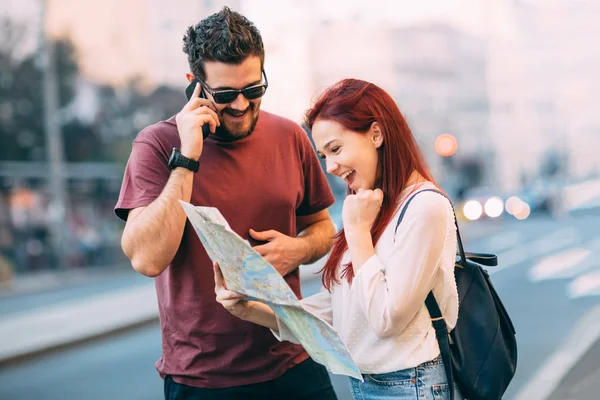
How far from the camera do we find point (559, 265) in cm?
1459

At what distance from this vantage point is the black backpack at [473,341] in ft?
6.55

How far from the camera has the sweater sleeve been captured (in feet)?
6.19

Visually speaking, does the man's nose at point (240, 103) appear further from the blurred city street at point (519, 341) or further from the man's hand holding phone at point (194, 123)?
the blurred city street at point (519, 341)

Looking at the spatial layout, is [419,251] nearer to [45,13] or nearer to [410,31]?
[45,13]

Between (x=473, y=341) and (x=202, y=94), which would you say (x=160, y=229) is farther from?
(x=473, y=341)

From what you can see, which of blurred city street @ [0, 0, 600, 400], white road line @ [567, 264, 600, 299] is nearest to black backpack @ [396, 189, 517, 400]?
blurred city street @ [0, 0, 600, 400]

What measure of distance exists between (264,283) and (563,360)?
18.5 ft

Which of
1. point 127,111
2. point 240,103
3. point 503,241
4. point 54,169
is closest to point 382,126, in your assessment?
point 240,103

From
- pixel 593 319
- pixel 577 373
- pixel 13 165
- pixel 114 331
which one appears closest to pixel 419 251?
pixel 577 373

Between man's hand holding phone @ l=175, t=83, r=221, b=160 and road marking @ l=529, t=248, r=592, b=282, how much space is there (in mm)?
11130

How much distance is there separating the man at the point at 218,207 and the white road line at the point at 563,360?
370 cm

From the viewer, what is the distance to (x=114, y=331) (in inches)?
399

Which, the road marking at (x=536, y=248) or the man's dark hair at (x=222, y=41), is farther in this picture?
the road marking at (x=536, y=248)

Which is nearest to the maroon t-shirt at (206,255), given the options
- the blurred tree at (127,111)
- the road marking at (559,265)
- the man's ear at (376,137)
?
the man's ear at (376,137)
